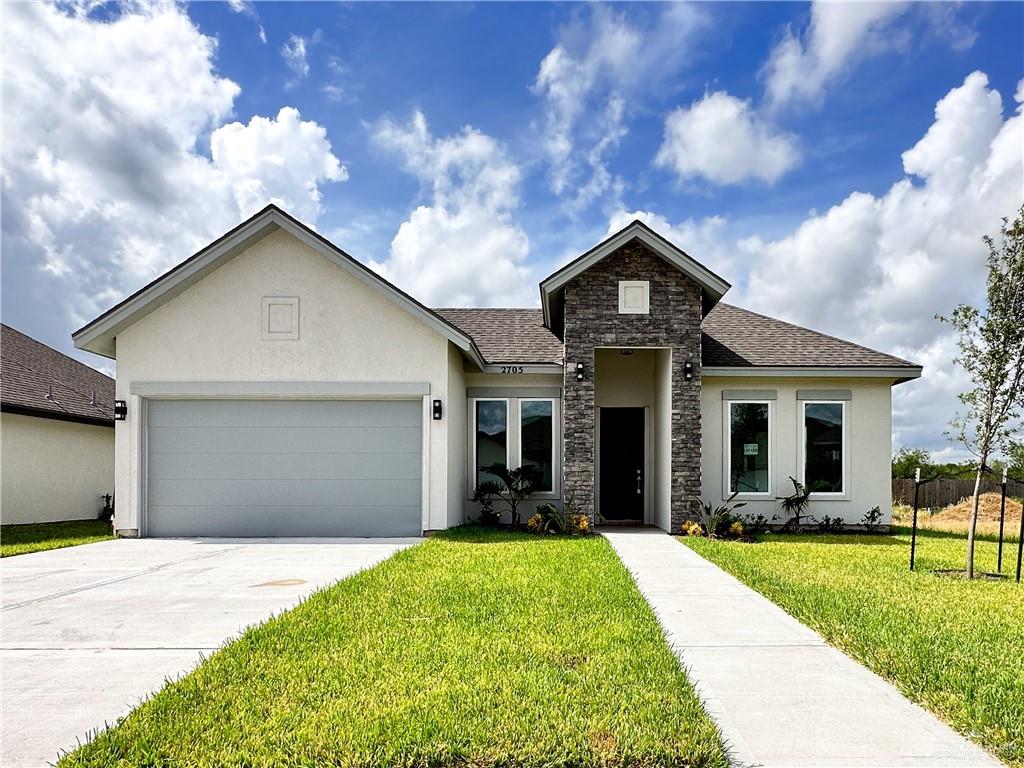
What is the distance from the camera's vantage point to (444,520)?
12.3 metres

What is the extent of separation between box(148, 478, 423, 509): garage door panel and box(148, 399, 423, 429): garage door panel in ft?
3.34

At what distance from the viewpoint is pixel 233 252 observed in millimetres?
12383

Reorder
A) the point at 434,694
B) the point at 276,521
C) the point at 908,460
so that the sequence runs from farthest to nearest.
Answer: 1. the point at 908,460
2. the point at 276,521
3. the point at 434,694

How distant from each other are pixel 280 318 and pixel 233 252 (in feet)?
4.56

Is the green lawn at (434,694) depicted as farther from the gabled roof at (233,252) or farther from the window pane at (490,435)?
the window pane at (490,435)

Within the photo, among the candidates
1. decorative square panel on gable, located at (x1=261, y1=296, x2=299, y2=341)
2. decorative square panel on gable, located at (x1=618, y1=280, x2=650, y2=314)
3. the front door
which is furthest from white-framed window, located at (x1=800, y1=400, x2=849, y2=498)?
decorative square panel on gable, located at (x1=261, y1=296, x2=299, y2=341)

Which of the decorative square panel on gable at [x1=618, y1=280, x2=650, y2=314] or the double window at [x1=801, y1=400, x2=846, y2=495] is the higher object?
the decorative square panel on gable at [x1=618, y1=280, x2=650, y2=314]

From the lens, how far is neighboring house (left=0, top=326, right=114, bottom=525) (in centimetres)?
1452

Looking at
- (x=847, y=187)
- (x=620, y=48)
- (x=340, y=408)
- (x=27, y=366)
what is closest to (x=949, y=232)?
(x=847, y=187)

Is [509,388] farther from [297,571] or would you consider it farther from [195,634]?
[195,634]

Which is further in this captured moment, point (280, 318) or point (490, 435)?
point (490, 435)

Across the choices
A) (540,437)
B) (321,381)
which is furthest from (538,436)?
(321,381)

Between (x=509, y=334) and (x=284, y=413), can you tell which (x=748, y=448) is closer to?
(x=509, y=334)

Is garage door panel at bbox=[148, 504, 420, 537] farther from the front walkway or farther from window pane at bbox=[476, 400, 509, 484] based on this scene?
the front walkway
